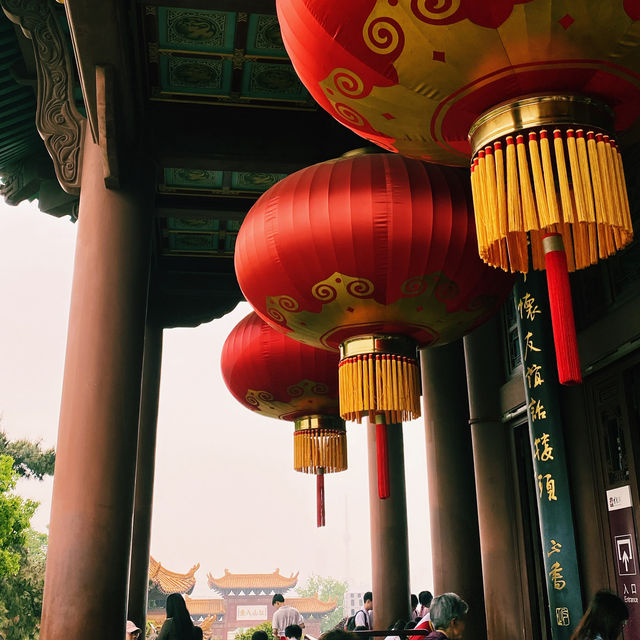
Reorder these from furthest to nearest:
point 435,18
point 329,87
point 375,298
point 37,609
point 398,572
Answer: point 37,609 → point 398,572 → point 375,298 → point 329,87 → point 435,18

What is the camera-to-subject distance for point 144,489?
689 cm

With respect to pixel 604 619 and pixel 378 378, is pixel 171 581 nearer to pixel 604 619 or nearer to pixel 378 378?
pixel 378 378

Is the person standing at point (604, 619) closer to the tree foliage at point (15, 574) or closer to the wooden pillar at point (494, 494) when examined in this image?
the wooden pillar at point (494, 494)

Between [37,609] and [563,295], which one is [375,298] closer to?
[563,295]

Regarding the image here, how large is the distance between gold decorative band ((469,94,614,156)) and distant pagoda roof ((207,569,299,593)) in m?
23.6

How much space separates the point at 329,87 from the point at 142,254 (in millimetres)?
2614

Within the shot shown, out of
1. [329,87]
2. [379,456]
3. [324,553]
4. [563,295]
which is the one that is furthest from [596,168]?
[324,553]

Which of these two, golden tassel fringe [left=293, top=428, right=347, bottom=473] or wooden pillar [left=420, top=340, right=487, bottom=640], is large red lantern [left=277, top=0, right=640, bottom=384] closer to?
golden tassel fringe [left=293, top=428, right=347, bottom=473]

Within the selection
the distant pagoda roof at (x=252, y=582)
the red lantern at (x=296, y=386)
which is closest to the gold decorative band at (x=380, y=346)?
the red lantern at (x=296, y=386)

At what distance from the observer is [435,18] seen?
1.75 metres

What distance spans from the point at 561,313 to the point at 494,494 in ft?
10.6

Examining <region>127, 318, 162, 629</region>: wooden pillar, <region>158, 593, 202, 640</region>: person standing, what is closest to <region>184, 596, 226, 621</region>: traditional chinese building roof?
<region>127, 318, 162, 629</region>: wooden pillar

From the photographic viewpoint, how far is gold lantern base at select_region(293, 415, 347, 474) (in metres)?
4.89

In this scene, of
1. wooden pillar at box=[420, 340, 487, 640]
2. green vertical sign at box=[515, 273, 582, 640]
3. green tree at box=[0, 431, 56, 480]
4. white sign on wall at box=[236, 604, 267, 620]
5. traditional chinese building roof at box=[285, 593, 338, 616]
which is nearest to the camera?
green vertical sign at box=[515, 273, 582, 640]
